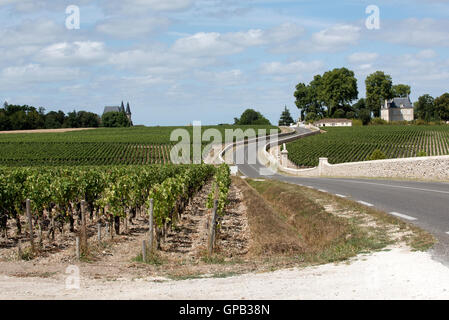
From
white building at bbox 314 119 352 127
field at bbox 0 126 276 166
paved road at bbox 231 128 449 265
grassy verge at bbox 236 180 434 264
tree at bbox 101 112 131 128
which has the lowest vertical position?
grassy verge at bbox 236 180 434 264

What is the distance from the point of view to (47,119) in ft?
493

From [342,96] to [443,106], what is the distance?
3478cm

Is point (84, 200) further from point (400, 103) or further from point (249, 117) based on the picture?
point (249, 117)

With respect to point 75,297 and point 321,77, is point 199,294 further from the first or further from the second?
point 321,77

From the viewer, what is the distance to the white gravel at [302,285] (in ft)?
19.0

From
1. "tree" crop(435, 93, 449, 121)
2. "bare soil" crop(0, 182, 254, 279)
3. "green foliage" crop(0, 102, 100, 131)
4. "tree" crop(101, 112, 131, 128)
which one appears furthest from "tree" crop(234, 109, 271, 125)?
"bare soil" crop(0, 182, 254, 279)

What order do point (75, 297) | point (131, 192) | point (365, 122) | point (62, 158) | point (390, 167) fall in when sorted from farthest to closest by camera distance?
point (365, 122) → point (62, 158) → point (390, 167) → point (131, 192) → point (75, 297)

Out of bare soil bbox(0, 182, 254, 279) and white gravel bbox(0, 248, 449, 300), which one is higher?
white gravel bbox(0, 248, 449, 300)

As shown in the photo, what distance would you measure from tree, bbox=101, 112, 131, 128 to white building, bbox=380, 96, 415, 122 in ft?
273

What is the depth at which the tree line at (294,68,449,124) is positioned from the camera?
13850cm

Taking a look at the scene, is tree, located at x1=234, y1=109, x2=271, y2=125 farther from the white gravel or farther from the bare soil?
the white gravel

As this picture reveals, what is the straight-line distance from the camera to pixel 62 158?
A: 68.8 metres
